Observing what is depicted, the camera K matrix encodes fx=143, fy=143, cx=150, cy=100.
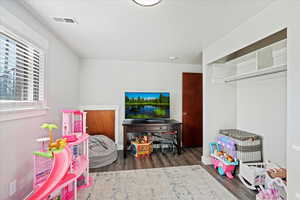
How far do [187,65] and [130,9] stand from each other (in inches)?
106

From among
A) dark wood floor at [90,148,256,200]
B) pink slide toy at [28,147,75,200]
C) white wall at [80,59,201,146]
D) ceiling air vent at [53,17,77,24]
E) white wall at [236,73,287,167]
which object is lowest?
dark wood floor at [90,148,256,200]

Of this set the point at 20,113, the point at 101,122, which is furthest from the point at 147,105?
the point at 20,113

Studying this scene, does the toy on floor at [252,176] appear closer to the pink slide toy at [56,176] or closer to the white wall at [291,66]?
the white wall at [291,66]

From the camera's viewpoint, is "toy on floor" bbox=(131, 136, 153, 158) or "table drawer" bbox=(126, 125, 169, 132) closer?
"table drawer" bbox=(126, 125, 169, 132)

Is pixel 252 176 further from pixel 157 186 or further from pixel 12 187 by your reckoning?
pixel 12 187

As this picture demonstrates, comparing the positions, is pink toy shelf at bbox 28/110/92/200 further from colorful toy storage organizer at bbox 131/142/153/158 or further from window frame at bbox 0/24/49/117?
colorful toy storage organizer at bbox 131/142/153/158

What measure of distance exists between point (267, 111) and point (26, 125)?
334 centimetres

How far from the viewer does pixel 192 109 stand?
3.90 m

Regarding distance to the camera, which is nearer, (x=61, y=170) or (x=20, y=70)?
(x=61, y=170)

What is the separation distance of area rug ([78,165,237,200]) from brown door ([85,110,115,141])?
50.7 inches

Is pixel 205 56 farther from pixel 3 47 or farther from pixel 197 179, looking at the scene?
pixel 3 47

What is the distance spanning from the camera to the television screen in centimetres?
344

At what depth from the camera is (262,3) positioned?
1514 millimetres

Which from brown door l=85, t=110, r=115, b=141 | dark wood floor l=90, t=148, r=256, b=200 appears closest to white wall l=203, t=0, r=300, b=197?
dark wood floor l=90, t=148, r=256, b=200
